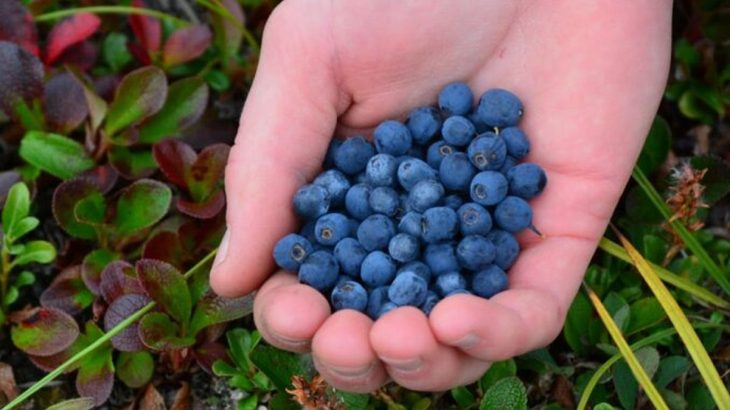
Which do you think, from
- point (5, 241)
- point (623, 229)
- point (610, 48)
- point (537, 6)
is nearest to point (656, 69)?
point (610, 48)

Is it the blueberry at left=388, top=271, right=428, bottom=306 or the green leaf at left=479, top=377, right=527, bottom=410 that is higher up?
the blueberry at left=388, top=271, right=428, bottom=306

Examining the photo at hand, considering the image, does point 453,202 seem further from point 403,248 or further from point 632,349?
point 632,349

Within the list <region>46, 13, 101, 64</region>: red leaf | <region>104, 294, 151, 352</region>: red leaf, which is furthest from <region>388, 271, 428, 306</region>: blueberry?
<region>46, 13, 101, 64</region>: red leaf

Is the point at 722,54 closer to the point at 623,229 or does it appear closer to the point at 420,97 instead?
the point at 623,229

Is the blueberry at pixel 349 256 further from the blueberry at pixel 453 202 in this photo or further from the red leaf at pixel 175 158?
the red leaf at pixel 175 158

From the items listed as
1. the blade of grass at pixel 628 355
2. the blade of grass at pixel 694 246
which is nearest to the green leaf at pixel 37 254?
the blade of grass at pixel 628 355

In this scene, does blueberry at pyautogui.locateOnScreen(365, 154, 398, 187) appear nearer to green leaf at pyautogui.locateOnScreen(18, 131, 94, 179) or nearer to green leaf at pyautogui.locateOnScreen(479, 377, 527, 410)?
green leaf at pyautogui.locateOnScreen(479, 377, 527, 410)

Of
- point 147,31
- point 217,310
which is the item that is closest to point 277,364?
point 217,310
